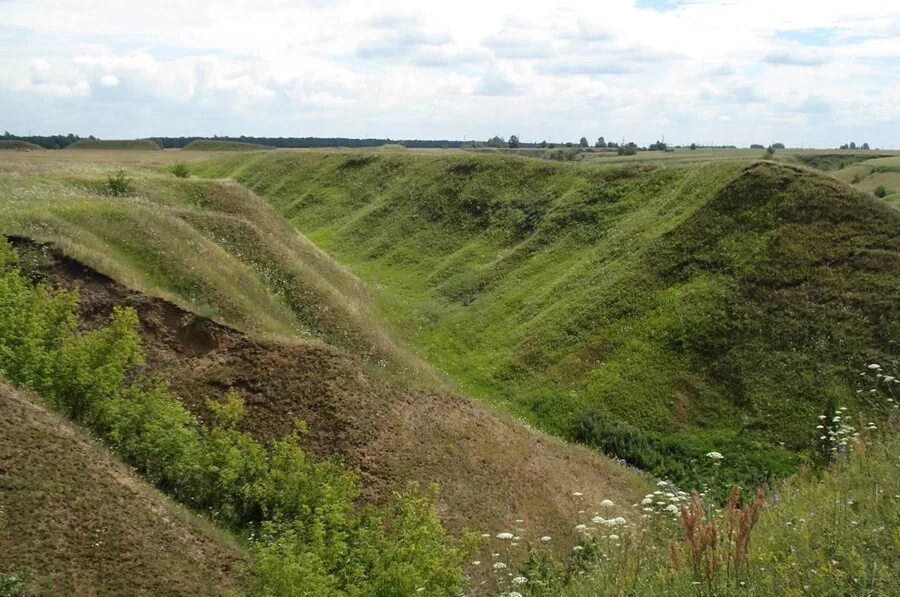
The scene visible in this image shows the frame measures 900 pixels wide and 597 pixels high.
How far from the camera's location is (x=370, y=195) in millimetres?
67938

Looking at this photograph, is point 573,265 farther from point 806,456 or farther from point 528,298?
point 806,456

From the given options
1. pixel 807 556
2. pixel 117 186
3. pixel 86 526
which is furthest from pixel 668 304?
pixel 807 556

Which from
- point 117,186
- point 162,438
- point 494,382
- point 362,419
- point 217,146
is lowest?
point 494,382

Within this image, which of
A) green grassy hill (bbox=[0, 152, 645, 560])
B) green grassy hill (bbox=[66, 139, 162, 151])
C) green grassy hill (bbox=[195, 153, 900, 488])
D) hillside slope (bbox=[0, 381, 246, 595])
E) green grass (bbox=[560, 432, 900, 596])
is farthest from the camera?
green grassy hill (bbox=[66, 139, 162, 151])

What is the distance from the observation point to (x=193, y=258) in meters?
26.4

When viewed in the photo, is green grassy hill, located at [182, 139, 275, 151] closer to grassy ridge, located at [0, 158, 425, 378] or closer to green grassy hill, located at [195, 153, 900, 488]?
green grassy hill, located at [195, 153, 900, 488]

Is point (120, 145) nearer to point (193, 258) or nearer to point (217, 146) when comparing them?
point (217, 146)

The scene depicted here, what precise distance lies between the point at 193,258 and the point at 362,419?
10509 mm

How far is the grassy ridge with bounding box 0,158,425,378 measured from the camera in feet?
77.1

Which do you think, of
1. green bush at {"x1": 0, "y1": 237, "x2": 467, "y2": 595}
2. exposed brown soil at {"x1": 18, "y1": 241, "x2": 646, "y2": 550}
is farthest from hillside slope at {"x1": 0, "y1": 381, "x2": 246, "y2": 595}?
exposed brown soil at {"x1": 18, "y1": 241, "x2": 646, "y2": 550}

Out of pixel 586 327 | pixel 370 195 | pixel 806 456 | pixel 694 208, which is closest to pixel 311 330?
pixel 586 327

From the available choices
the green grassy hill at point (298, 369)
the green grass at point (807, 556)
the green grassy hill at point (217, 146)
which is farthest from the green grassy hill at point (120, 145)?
the green grass at point (807, 556)

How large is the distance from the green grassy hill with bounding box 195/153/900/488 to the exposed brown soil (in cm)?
748

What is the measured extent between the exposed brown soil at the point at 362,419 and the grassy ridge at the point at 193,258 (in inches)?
42.3
